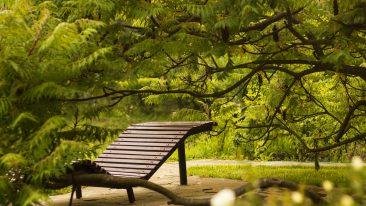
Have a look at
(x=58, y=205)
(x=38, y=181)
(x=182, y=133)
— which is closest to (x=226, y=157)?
(x=182, y=133)

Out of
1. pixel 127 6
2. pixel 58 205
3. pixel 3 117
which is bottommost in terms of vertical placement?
pixel 58 205

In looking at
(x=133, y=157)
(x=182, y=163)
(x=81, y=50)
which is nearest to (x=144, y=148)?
(x=133, y=157)

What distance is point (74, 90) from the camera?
4812 mm

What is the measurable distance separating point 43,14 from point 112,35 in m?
1.28

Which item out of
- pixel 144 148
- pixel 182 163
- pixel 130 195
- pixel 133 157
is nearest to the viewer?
pixel 130 195

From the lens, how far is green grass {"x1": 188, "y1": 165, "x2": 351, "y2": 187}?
8711mm

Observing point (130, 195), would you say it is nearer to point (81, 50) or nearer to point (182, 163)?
point (182, 163)

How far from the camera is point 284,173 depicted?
9672mm

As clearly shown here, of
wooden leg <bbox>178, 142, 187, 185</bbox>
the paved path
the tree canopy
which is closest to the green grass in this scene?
the paved path

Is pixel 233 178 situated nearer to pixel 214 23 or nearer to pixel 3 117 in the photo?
pixel 214 23

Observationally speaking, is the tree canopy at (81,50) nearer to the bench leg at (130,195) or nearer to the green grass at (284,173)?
the bench leg at (130,195)

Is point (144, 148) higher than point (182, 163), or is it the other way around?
point (144, 148)

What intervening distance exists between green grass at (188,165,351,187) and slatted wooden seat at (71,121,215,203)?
45.3 inches

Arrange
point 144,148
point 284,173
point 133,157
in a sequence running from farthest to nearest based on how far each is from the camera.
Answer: point 284,173
point 144,148
point 133,157
